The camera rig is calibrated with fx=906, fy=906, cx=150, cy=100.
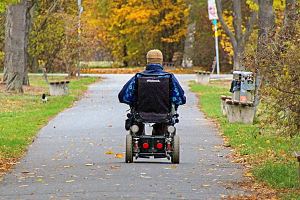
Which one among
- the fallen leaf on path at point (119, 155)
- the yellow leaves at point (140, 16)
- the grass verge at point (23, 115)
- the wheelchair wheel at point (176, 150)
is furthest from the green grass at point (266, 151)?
the yellow leaves at point (140, 16)

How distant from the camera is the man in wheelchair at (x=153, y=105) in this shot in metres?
12.8

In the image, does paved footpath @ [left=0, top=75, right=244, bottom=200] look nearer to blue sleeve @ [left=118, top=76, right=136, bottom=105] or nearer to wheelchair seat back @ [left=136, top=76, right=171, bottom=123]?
wheelchair seat back @ [left=136, top=76, right=171, bottom=123]

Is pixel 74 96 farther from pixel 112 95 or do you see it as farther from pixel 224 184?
pixel 224 184

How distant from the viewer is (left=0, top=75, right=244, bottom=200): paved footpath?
10.5m

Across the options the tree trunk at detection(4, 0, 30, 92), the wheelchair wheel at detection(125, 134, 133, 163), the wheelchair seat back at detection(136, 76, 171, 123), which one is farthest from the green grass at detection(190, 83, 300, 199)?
the tree trunk at detection(4, 0, 30, 92)

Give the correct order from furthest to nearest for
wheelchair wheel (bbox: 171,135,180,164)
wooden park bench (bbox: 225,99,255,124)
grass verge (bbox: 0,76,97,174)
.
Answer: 1. wooden park bench (bbox: 225,99,255,124)
2. grass verge (bbox: 0,76,97,174)
3. wheelchair wheel (bbox: 171,135,180,164)

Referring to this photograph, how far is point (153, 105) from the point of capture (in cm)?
1289

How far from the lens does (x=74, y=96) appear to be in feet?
113

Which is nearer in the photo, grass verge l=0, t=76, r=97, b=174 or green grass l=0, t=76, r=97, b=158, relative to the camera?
grass verge l=0, t=76, r=97, b=174

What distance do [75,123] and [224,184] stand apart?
10.9m

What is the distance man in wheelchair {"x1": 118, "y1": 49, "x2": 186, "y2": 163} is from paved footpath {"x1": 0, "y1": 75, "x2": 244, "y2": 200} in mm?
276

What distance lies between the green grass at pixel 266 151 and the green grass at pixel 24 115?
3880 mm

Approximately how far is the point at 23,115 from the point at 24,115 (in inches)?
1.3

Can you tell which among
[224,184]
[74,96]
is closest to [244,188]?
[224,184]
